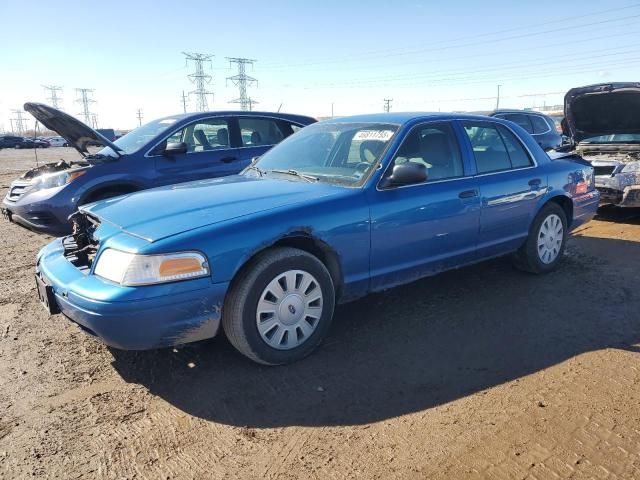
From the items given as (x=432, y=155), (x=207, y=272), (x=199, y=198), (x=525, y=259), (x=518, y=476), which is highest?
(x=432, y=155)

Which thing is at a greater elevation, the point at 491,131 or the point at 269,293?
the point at 491,131

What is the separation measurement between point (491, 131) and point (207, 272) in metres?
3.19

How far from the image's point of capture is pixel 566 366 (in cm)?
320

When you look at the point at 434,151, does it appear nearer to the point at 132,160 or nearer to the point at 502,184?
the point at 502,184

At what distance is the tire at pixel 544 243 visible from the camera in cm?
486

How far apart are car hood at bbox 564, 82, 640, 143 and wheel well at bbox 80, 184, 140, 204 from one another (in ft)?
23.2

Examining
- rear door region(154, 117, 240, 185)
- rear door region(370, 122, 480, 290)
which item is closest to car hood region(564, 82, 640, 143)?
rear door region(370, 122, 480, 290)

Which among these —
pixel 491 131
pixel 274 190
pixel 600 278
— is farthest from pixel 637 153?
pixel 274 190

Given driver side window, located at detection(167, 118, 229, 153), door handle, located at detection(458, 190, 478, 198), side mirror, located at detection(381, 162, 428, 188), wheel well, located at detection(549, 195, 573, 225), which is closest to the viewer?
side mirror, located at detection(381, 162, 428, 188)

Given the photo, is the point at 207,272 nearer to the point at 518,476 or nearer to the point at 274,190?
the point at 274,190

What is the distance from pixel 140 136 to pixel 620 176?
679cm

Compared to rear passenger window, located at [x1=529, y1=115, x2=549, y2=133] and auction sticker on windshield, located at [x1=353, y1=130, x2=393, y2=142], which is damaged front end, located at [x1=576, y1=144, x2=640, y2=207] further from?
auction sticker on windshield, located at [x1=353, y1=130, x2=393, y2=142]

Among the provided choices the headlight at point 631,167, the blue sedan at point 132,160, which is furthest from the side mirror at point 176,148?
the headlight at point 631,167

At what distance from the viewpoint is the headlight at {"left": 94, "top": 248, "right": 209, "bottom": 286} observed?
9.08 ft
